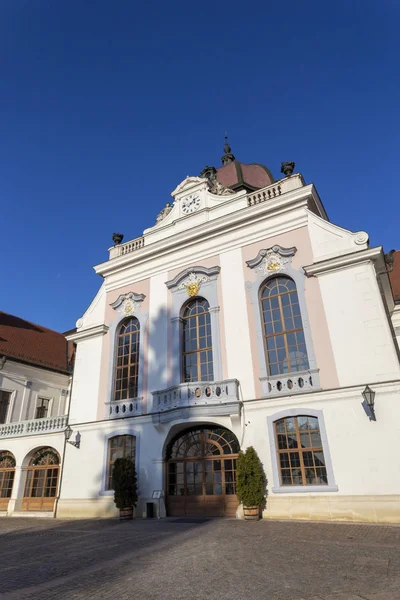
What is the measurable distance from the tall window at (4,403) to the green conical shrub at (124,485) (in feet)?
36.1

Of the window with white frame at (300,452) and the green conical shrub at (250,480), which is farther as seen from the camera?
the green conical shrub at (250,480)

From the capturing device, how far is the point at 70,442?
650 inches

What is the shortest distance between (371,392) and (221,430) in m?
5.26

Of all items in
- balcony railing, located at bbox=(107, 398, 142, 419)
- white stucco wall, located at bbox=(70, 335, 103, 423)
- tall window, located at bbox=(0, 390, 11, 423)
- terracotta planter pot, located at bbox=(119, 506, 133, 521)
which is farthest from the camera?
tall window, located at bbox=(0, 390, 11, 423)

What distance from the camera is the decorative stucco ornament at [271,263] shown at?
1461 cm

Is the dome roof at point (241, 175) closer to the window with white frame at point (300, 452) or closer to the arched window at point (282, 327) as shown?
the arched window at point (282, 327)

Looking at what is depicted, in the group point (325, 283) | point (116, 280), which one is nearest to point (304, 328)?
point (325, 283)

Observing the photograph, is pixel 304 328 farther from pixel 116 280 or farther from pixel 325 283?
pixel 116 280

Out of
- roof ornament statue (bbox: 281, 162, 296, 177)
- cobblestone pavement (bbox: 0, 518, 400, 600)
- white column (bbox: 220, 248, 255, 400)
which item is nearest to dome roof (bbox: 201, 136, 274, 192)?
roof ornament statue (bbox: 281, 162, 296, 177)

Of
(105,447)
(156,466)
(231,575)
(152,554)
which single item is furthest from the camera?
(105,447)

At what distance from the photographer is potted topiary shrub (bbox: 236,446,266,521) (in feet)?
38.3

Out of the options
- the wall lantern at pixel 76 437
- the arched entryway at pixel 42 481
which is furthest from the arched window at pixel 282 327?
the arched entryway at pixel 42 481

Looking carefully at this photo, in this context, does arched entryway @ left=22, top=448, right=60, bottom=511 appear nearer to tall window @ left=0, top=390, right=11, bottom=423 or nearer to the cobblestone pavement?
tall window @ left=0, top=390, right=11, bottom=423

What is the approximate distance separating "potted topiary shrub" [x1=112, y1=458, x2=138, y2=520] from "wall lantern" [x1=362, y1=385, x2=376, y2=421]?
27.1 ft
